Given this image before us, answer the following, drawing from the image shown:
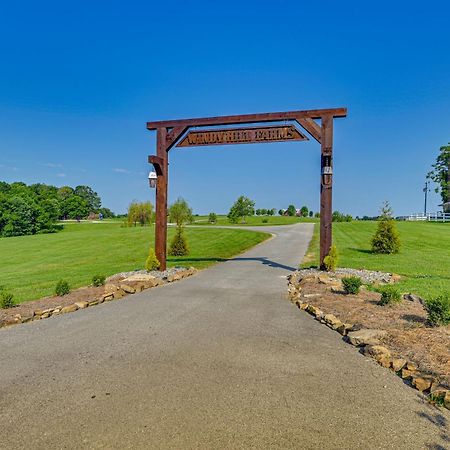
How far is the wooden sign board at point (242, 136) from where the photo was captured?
1156 cm

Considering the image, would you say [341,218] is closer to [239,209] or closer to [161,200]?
[239,209]

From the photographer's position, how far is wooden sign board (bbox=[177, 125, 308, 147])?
1156 cm

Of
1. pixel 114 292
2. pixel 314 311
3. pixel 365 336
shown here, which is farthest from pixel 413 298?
pixel 114 292

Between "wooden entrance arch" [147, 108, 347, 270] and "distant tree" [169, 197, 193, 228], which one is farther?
"distant tree" [169, 197, 193, 228]

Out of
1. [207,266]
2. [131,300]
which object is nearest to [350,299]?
[131,300]

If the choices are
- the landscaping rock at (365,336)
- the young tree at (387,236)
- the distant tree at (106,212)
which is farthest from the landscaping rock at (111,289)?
the distant tree at (106,212)

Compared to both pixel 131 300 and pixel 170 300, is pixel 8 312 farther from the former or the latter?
pixel 170 300

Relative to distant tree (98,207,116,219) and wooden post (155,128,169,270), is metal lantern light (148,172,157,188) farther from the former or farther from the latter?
distant tree (98,207,116,219)

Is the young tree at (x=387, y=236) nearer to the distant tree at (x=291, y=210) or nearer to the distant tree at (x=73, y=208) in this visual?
the distant tree at (x=291, y=210)

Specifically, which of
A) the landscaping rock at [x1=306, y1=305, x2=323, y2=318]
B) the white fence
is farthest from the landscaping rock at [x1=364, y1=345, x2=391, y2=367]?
the white fence

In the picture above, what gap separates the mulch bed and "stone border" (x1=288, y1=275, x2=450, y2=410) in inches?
5.4

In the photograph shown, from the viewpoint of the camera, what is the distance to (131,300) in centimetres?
849

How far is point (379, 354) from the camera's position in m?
4.58

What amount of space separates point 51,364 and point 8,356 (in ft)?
2.90
